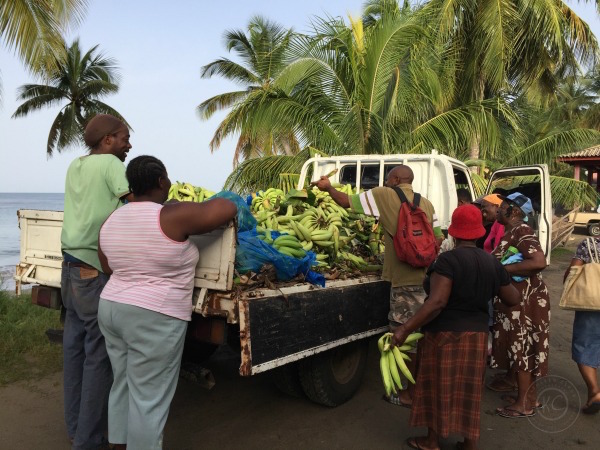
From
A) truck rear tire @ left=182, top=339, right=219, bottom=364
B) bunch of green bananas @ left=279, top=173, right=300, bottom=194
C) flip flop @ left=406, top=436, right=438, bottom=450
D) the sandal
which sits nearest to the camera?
flip flop @ left=406, top=436, right=438, bottom=450

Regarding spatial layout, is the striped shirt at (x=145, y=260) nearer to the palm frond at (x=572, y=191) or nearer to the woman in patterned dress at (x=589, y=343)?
the woman in patterned dress at (x=589, y=343)

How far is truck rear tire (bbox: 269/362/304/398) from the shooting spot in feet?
12.7

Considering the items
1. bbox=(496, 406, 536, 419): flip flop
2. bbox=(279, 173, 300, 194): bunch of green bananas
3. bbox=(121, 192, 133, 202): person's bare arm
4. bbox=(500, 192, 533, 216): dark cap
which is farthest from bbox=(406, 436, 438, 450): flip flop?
bbox=(279, 173, 300, 194): bunch of green bananas

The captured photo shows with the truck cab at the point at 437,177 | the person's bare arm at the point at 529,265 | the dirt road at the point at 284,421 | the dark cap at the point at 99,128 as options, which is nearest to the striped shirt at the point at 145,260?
the dark cap at the point at 99,128

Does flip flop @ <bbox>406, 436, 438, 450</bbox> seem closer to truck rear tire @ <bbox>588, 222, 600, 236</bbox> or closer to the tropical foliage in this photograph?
the tropical foliage

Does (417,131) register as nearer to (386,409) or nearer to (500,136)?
(500,136)

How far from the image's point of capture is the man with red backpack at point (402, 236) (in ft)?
12.4

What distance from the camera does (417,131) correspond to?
11.1 meters

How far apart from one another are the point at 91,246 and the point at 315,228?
197 centimetres

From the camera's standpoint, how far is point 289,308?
3.16m

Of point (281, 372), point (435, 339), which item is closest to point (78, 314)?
point (281, 372)

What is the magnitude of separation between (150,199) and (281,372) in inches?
74.3

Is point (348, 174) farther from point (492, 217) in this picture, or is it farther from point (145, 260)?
point (145, 260)

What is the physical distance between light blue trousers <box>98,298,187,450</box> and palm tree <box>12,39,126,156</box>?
79.8 ft
